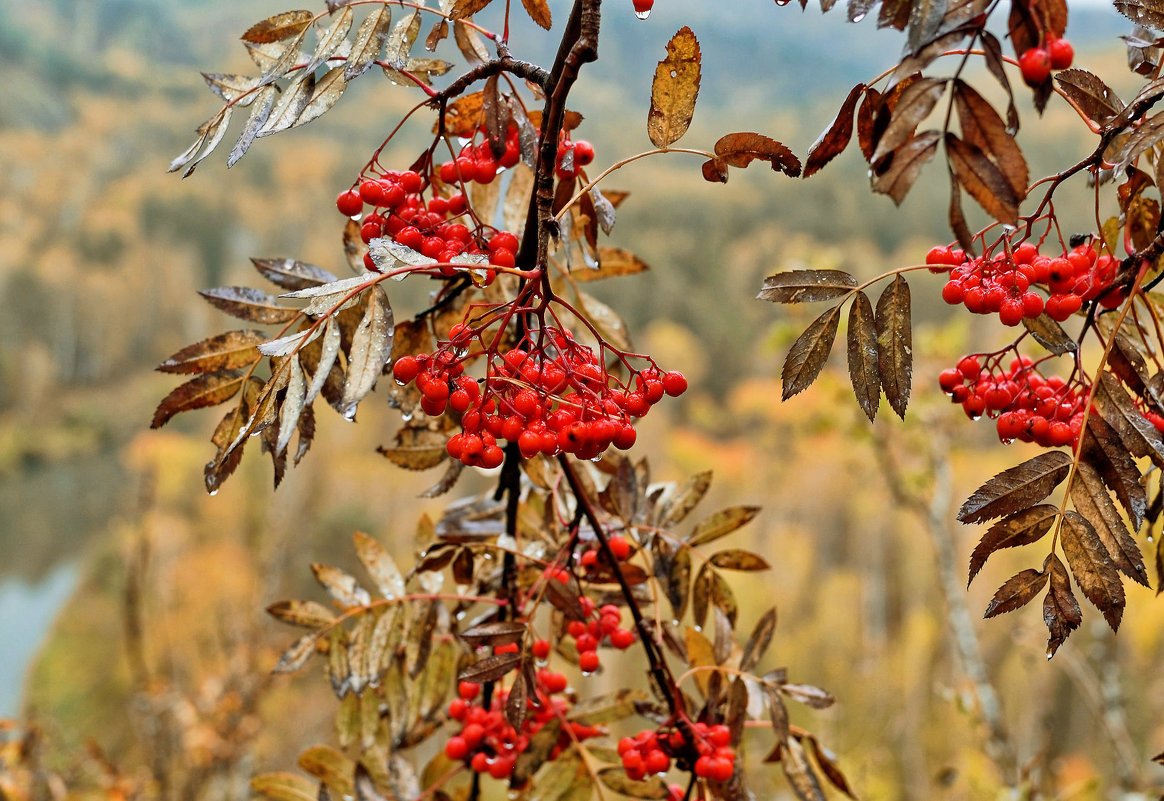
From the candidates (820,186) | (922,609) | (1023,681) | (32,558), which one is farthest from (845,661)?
(32,558)

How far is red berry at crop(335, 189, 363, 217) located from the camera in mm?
460

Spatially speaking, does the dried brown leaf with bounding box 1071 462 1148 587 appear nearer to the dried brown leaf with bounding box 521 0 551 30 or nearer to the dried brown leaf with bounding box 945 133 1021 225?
the dried brown leaf with bounding box 945 133 1021 225

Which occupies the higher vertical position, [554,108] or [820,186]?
[820,186]

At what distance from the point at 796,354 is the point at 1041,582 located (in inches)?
6.0

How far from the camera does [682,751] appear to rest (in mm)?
530

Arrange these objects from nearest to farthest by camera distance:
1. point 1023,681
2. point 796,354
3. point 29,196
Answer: point 796,354, point 1023,681, point 29,196

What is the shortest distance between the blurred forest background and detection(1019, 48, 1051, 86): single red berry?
1.57 metres

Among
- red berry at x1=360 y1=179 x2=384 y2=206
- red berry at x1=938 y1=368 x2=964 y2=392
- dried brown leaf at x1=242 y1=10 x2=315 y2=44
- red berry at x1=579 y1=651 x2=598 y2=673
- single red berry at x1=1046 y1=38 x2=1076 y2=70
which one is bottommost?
red berry at x1=579 y1=651 x2=598 y2=673

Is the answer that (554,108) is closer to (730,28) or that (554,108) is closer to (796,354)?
(796,354)

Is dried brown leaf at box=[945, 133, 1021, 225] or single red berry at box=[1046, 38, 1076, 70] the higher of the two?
single red berry at box=[1046, 38, 1076, 70]

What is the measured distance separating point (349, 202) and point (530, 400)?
17 cm

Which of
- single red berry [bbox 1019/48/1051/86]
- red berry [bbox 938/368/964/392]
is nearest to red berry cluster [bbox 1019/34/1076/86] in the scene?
single red berry [bbox 1019/48/1051/86]

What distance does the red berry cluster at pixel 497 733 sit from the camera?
0.58 meters

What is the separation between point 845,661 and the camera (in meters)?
3.30
